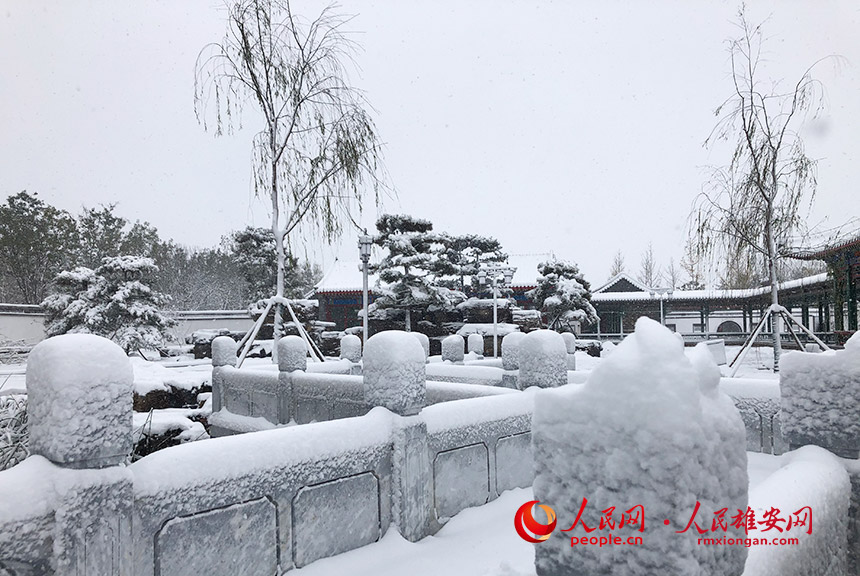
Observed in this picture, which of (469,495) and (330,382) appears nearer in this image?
(469,495)

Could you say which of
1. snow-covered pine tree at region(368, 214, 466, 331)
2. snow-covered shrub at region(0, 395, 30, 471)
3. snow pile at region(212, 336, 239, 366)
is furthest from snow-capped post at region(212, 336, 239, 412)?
snow-covered pine tree at region(368, 214, 466, 331)

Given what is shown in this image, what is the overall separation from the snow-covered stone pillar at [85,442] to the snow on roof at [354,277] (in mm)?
23272

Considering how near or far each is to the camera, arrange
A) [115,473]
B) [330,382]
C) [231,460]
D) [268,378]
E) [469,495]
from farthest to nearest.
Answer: [268,378] → [330,382] → [469,495] → [231,460] → [115,473]

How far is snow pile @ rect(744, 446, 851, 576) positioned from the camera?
1632 mm

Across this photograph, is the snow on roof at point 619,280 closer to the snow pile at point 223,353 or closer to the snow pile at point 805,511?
the snow pile at point 223,353

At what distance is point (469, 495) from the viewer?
14.7 ft

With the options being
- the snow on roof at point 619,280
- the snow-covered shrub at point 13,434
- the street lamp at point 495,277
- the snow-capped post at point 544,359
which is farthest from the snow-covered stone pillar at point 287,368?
the snow on roof at point 619,280

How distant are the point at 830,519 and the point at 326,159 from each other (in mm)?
10077

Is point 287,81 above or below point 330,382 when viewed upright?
above

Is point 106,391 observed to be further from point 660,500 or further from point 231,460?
point 660,500

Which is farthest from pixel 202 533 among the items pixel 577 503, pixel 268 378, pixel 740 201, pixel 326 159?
pixel 740 201

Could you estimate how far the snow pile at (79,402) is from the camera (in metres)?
2.21

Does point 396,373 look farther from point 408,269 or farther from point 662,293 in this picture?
point 662,293

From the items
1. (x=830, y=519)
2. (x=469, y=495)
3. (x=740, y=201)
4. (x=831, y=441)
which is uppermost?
(x=740, y=201)
